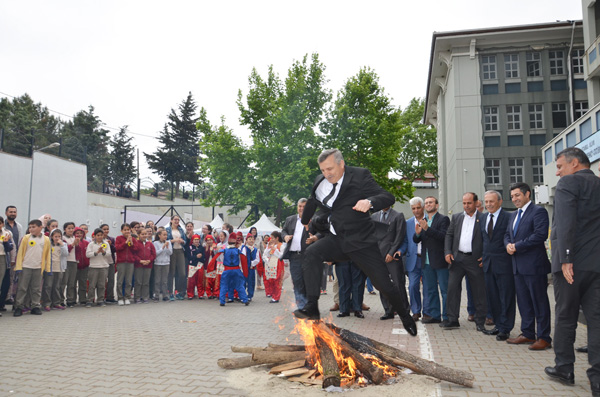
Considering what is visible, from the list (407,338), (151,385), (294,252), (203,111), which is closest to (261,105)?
(203,111)

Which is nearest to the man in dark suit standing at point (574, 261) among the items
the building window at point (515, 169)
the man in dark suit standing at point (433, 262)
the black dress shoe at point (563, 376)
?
the black dress shoe at point (563, 376)

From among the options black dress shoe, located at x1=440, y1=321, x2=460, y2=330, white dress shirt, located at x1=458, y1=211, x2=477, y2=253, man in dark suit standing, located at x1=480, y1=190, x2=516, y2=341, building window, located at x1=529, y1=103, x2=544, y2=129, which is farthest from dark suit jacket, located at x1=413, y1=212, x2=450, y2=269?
building window, located at x1=529, y1=103, x2=544, y2=129

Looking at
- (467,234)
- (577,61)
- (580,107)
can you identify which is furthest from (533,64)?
(467,234)

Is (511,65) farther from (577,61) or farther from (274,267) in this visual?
(274,267)

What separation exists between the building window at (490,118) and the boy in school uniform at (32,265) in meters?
31.4

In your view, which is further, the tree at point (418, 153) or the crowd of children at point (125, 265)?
the tree at point (418, 153)

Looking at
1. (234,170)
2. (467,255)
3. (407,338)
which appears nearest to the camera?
(407,338)

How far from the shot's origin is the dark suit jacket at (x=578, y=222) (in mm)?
4738

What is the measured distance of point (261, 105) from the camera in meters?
34.4

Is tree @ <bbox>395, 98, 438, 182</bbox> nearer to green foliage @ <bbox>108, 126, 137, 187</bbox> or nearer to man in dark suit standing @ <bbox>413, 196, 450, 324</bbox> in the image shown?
green foliage @ <bbox>108, 126, 137, 187</bbox>

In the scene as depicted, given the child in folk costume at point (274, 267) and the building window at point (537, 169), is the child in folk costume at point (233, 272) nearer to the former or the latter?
the child in folk costume at point (274, 267)

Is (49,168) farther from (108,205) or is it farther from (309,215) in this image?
(309,215)

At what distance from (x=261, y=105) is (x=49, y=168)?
48.2 feet

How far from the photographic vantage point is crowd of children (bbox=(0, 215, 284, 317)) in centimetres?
1062
